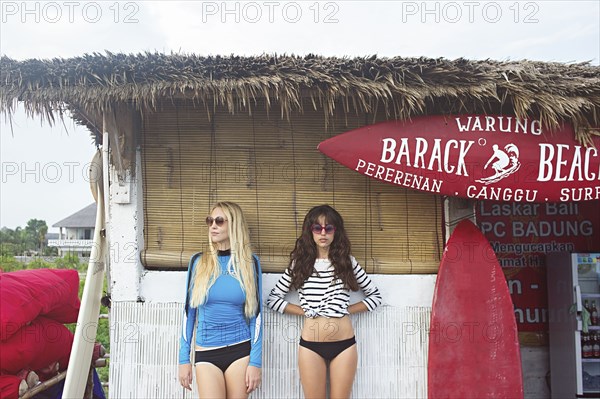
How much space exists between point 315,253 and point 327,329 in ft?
1.57

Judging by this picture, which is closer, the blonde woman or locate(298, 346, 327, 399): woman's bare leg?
the blonde woman

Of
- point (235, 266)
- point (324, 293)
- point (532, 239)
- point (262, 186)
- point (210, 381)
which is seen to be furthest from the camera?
point (532, 239)

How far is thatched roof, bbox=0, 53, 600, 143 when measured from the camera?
10.2 feet

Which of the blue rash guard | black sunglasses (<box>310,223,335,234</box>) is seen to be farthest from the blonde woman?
black sunglasses (<box>310,223,335,234</box>)

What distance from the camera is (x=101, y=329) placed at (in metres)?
9.08

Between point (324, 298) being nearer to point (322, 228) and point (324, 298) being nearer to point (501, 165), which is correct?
point (322, 228)

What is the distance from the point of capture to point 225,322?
10.3ft

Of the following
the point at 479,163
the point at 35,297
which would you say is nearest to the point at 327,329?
the point at 479,163

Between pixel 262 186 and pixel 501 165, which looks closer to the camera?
pixel 501 165

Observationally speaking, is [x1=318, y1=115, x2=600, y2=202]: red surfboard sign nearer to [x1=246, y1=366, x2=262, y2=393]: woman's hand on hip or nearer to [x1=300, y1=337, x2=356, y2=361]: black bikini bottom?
[x1=300, y1=337, x2=356, y2=361]: black bikini bottom

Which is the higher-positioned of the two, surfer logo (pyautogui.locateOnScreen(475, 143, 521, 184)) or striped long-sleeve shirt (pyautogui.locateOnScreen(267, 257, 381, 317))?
surfer logo (pyautogui.locateOnScreen(475, 143, 521, 184))

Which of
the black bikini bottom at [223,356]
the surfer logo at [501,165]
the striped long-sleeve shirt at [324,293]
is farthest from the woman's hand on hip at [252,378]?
the surfer logo at [501,165]

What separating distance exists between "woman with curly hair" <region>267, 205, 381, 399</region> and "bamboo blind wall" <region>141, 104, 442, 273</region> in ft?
0.94

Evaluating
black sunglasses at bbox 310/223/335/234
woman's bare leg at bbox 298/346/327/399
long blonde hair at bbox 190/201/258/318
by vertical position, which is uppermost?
black sunglasses at bbox 310/223/335/234
